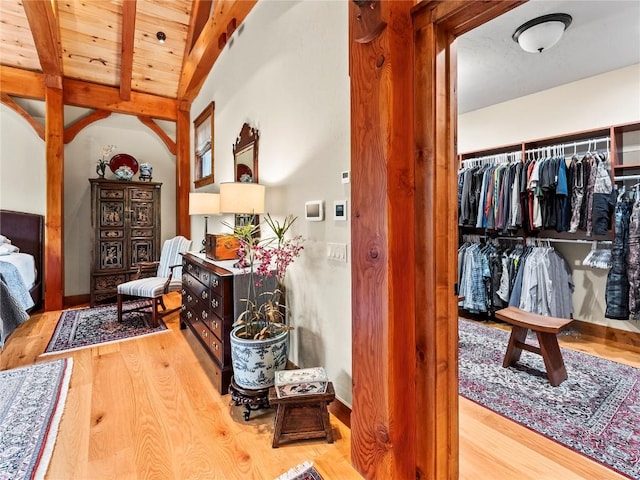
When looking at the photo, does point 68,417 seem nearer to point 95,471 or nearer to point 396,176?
point 95,471

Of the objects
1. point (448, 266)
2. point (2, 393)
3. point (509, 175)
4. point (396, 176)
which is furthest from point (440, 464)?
point (509, 175)

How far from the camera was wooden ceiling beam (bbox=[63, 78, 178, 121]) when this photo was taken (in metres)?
4.37

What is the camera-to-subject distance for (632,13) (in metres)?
2.16

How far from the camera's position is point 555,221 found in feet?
10.2

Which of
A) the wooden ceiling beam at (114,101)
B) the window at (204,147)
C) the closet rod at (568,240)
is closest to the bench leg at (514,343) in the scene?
the closet rod at (568,240)

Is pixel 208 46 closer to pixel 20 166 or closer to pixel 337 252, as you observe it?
pixel 20 166

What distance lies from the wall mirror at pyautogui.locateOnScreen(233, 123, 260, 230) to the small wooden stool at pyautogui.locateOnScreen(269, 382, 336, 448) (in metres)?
1.68

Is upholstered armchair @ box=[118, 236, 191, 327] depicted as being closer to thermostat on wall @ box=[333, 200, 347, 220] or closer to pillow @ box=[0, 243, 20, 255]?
pillow @ box=[0, 243, 20, 255]

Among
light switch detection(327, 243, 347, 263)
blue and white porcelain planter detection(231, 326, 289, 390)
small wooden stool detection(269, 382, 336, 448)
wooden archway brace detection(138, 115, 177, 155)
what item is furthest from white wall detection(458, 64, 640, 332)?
wooden archway brace detection(138, 115, 177, 155)

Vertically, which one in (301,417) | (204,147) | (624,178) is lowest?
(301,417)

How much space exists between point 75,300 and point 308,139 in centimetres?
430

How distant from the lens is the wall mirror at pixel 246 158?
2.98m

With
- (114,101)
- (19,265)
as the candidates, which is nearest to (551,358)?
(19,265)

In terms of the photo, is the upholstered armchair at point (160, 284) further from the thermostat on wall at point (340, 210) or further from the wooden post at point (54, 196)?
the thermostat on wall at point (340, 210)
